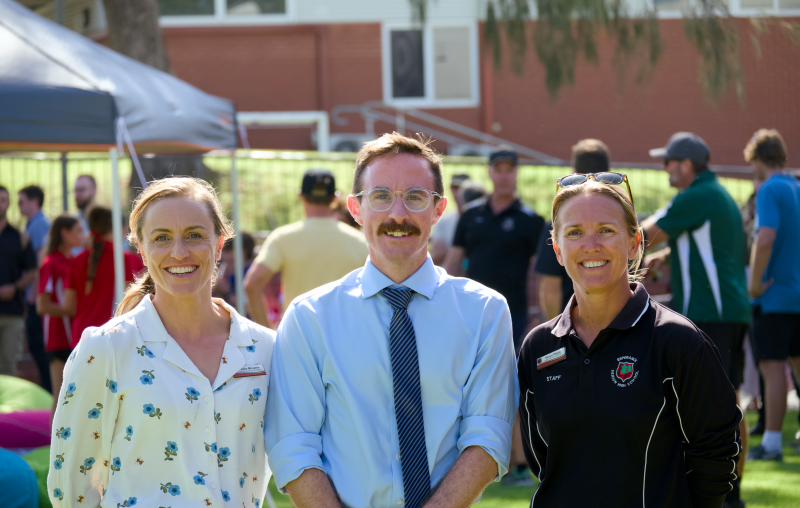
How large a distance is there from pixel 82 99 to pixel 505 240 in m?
2.97

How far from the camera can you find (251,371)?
8.82ft

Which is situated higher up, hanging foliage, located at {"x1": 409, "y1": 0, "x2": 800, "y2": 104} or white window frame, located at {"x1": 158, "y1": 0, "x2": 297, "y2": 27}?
white window frame, located at {"x1": 158, "y1": 0, "x2": 297, "y2": 27}

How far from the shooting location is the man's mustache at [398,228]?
8.57 ft

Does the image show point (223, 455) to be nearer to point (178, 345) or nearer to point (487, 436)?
point (178, 345)

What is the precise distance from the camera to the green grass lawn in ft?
16.5

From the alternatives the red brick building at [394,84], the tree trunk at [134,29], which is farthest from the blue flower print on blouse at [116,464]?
the red brick building at [394,84]

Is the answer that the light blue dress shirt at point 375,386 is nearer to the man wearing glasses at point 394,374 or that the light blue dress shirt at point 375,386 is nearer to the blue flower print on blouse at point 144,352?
the man wearing glasses at point 394,374

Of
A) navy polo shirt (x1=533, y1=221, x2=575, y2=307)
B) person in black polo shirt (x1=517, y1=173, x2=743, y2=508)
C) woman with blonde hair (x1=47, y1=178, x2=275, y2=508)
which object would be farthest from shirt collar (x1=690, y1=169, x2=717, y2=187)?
woman with blonde hair (x1=47, y1=178, x2=275, y2=508)

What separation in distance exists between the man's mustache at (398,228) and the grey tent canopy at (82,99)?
10.5ft

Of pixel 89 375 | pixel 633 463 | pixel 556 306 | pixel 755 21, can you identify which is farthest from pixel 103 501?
pixel 755 21

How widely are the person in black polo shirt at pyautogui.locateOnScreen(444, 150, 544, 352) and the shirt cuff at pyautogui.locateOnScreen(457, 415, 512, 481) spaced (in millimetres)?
3366

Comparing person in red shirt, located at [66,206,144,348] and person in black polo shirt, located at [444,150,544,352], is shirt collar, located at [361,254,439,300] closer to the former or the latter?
person in black polo shirt, located at [444,150,544,352]

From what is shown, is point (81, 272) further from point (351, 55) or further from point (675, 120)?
point (675, 120)

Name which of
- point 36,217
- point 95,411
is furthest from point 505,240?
point 36,217
